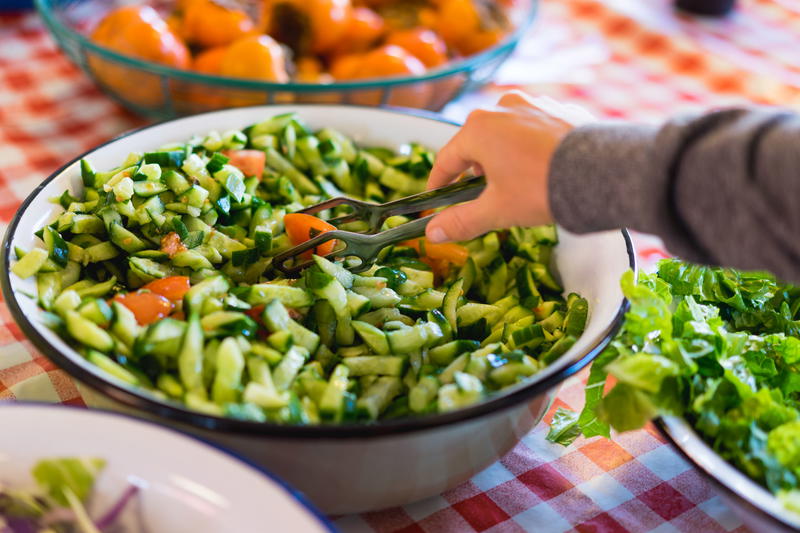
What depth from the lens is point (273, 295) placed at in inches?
37.9

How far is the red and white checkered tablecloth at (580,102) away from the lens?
0.93 m

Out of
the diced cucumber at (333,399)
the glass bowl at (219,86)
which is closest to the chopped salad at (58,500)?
the diced cucumber at (333,399)

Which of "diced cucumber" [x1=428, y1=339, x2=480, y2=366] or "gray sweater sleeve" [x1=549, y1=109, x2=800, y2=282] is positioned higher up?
"gray sweater sleeve" [x1=549, y1=109, x2=800, y2=282]

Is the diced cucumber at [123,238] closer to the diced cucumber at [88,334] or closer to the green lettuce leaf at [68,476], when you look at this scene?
the diced cucumber at [88,334]

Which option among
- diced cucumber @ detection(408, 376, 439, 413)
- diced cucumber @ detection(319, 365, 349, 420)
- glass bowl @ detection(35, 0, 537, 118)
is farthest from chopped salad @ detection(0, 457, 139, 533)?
glass bowl @ detection(35, 0, 537, 118)

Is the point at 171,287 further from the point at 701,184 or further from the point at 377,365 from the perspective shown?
the point at 701,184

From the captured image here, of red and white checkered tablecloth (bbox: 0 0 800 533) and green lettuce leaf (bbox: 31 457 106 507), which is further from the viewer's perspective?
red and white checkered tablecloth (bbox: 0 0 800 533)

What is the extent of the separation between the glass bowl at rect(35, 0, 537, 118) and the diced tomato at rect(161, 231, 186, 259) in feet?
1.78

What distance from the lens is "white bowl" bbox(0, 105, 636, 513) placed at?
726mm

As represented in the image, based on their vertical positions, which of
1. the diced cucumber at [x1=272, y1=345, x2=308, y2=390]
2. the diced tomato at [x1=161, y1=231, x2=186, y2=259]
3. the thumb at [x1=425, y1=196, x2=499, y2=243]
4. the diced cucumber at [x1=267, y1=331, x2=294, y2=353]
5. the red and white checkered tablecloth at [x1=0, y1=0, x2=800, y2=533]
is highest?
the thumb at [x1=425, y1=196, x2=499, y2=243]

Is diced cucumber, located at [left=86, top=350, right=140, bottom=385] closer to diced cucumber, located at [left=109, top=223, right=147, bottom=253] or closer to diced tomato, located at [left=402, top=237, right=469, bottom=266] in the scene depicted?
diced cucumber, located at [left=109, top=223, right=147, bottom=253]

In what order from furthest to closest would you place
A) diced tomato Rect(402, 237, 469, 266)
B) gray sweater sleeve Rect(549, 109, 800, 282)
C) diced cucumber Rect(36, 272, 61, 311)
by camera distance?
diced tomato Rect(402, 237, 469, 266) < diced cucumber Rect(36, 272, 61, 311) < gray sweater sleeve Rect(549, 109, 800, 282)

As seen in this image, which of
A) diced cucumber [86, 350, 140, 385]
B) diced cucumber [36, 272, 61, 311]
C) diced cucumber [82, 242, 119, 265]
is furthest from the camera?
diced cucumber [82, 242, 119, 265]

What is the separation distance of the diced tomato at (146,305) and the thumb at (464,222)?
34cm
